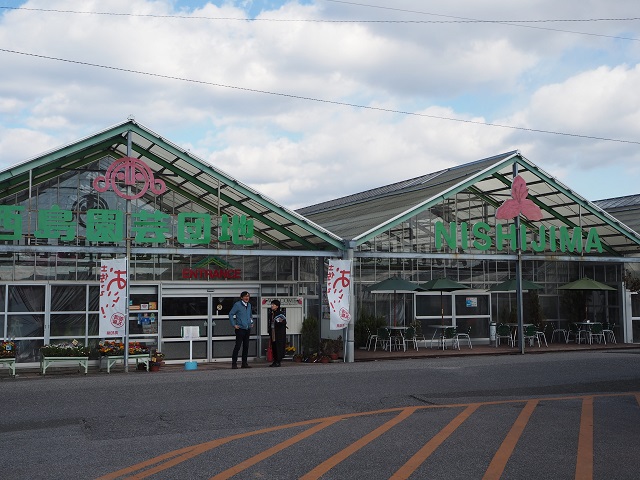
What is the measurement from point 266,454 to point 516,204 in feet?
51.0

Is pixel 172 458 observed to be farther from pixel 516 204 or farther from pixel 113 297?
pixel 516 204

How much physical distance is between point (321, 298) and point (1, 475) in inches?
558

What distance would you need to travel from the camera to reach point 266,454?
830cm

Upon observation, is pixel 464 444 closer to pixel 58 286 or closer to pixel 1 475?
pixel 1 475

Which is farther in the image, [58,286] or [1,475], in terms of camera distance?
[58,286]

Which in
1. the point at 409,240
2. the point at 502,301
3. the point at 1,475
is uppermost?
the point at 409,240

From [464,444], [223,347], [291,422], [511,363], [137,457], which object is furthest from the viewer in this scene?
[223,347]

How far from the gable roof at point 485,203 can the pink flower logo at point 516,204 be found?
0.59 metres

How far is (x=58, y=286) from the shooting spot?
62.9 ft

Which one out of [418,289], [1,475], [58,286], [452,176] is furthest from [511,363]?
[1,475]

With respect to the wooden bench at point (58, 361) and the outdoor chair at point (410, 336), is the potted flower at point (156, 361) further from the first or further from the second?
the outdoor chair at point (410, 336)

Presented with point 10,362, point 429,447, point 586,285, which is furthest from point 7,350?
point 586,285

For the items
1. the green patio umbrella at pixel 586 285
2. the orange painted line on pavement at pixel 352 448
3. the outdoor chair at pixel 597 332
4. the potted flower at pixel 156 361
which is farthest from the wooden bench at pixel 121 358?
the outdoor chair at pixel 597 332

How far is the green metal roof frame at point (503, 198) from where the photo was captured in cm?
2067
